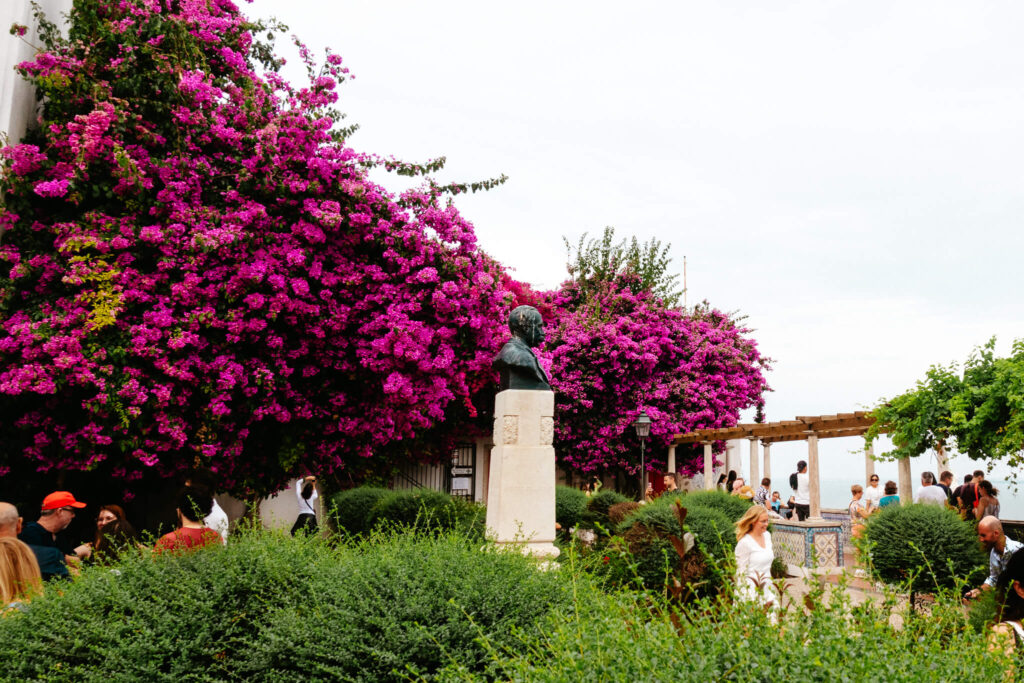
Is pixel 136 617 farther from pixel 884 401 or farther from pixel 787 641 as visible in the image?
pixel 884 401

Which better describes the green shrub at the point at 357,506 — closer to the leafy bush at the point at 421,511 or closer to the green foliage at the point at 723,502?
the leafy bush at the point at 421,511

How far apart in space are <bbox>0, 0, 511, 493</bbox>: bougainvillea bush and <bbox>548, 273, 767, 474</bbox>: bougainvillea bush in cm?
919

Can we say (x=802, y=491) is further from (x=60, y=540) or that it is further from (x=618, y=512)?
(x=60, y=540)

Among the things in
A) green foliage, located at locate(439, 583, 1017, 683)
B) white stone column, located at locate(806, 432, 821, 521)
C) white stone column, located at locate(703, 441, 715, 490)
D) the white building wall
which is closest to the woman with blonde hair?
green foliage, located at locate(439, 583, 1017, 683)

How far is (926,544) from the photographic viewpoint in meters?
7.75

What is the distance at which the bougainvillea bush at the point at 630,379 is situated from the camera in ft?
67.0

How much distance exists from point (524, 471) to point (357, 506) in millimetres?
6027

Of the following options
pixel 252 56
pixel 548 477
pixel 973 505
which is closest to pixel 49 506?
pixel 548 477

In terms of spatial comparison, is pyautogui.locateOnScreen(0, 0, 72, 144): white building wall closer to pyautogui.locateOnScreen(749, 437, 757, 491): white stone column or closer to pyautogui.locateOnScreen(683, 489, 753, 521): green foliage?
pyautogui.locateOnScreen(683, 489, 753, 521): green foliage

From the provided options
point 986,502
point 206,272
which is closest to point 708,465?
point 986,502

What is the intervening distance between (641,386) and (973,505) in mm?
11307

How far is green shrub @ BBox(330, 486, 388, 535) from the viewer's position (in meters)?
12.2

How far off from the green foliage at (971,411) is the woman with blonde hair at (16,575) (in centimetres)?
826

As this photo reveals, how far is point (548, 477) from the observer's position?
7.55 m
